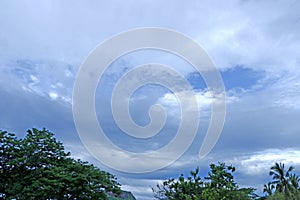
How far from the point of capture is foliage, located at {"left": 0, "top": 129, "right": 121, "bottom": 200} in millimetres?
→ 22359

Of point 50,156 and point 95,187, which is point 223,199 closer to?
point 95,187

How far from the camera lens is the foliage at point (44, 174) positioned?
2236 cm

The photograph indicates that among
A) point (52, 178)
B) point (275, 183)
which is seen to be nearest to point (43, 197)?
point (52, 178)

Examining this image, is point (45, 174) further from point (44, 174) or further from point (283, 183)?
point (283, 183)

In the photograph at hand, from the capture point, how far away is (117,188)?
2459 cm

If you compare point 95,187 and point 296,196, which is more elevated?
point 296,196

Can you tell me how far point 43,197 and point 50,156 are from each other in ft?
9.83

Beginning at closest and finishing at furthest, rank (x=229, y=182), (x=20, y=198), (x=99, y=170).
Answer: (x=20, y=198)
(x=99, y=170)
(x=229, y=182)

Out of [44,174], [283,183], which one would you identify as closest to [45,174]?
[44,174]

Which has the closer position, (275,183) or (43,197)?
(43,197)

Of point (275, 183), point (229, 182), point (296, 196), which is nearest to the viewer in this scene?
point (229, 182)

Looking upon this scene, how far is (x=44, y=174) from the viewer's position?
2300 centimetres

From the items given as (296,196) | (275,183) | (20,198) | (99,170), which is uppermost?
(275,183)

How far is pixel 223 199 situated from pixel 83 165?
9.69 meters
